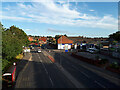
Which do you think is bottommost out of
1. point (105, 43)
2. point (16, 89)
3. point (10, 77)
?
point (16, 89)

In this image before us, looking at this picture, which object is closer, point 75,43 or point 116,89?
point 116,89

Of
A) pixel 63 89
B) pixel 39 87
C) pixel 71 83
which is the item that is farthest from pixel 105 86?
pixel 39 87

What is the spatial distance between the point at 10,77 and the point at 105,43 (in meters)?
55.5

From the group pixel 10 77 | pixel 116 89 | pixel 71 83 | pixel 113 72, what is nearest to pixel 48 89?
pixel 71 83

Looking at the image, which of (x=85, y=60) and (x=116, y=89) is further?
(x=85, y=60)

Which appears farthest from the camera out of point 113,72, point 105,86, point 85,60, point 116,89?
point 85,60

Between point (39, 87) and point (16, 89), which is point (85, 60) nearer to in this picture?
point (39, 87)

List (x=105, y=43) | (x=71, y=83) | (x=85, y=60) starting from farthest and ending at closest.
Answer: (x=105, y=43)
(x=85, y=60)
(x=71, y=83)

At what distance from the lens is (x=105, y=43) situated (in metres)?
59.6

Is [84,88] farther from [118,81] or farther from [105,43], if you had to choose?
[105,43]

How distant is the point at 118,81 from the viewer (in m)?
14.8

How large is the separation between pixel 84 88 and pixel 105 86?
2675 millimetres

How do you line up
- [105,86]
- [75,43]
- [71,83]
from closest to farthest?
[105,86] → [71,83] → [75,43]

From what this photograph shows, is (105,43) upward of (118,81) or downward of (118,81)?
upward
